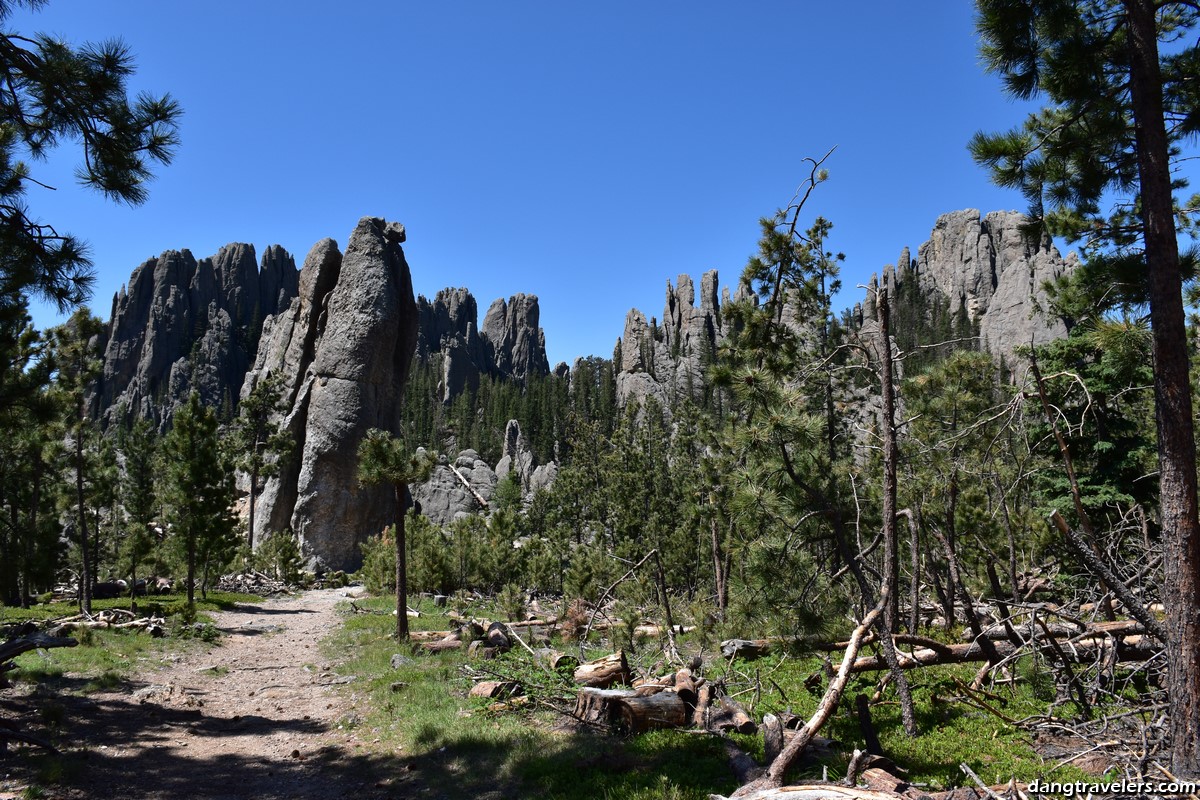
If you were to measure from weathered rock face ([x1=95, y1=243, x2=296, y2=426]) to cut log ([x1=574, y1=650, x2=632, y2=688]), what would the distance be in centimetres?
9011

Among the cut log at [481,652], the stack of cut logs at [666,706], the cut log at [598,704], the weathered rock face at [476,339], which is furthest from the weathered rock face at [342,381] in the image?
the weathered rock face at [476,339]

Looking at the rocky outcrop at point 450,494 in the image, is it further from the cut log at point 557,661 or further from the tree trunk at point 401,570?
the cut log at point 557,661

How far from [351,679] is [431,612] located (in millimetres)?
9139

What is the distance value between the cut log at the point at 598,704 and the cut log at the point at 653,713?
140 mm

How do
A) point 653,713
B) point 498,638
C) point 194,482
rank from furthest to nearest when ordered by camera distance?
point 194,482, point 498,638, point 653,713

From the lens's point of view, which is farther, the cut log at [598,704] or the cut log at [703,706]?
the cut log at [598,704]

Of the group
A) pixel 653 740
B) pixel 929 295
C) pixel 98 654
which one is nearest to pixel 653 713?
pixel 653 740

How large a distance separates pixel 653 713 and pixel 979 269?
113 m

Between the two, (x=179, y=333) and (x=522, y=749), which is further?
(x=179, y=333)

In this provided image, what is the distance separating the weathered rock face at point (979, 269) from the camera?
8006 centimetres

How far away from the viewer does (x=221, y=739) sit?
28.1 ft

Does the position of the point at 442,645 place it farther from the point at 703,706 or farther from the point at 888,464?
the point at 888,464

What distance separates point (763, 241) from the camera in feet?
26.5

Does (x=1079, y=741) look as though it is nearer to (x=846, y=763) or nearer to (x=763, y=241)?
(x=846, y=763)
